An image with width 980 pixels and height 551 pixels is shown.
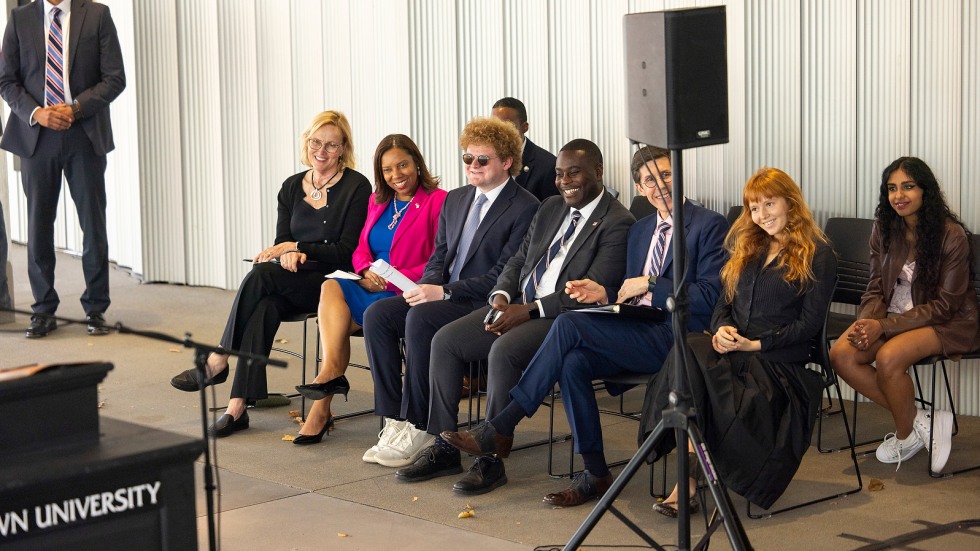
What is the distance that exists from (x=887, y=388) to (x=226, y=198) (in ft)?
19.8

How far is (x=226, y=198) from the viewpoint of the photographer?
370 inches

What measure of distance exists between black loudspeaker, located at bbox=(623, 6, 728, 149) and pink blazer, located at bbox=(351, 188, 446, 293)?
220cm

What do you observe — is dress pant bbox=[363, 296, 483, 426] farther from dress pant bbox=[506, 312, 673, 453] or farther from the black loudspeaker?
the black loudspeaker

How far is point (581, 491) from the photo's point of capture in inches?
173

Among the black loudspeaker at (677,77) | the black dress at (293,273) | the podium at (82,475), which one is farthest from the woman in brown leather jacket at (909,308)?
the podium at (82,475)

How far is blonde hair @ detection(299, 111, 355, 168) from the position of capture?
5.85 meters

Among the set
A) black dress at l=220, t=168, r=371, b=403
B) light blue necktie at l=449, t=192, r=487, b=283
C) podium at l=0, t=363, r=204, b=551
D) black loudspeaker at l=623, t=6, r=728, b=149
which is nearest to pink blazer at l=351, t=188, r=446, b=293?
black dress at l=220, t=168, r=371, b=403

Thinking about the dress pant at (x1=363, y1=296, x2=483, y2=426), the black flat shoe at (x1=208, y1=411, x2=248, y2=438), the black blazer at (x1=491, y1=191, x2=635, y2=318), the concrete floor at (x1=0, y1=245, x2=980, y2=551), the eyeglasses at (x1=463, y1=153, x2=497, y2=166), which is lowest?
the concrete floor at (x1=0, y1=245, x2=980, y2=551)

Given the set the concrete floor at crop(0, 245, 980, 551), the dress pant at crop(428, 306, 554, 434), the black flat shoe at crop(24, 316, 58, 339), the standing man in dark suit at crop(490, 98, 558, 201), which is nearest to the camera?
the concrete floor at crop(0, 245, 980, 551)

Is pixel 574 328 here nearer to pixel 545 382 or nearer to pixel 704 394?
pixel 545 382

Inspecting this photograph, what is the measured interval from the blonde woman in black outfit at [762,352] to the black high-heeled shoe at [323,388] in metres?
1.61

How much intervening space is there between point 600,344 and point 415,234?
5.06 ft

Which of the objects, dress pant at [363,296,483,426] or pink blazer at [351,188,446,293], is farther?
pink blazer at [351,188,446,293]

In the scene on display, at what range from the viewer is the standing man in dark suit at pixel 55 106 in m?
7.45
